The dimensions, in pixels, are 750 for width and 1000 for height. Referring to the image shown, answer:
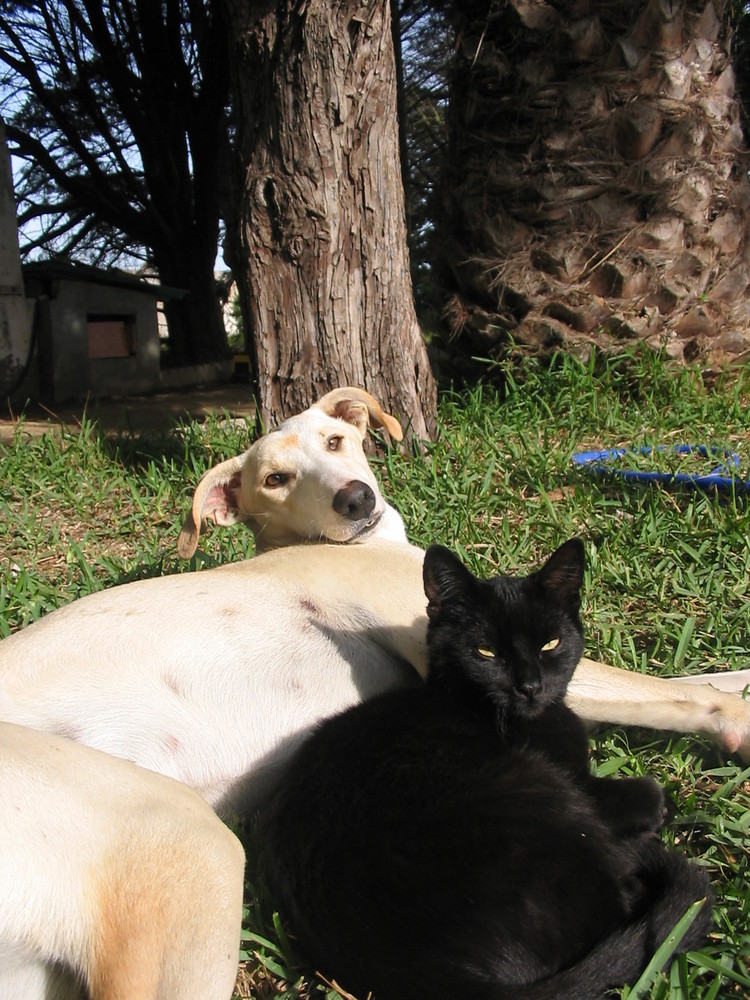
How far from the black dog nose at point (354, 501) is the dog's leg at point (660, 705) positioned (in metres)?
0.93

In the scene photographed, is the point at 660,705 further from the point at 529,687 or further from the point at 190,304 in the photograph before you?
the point at 190,304

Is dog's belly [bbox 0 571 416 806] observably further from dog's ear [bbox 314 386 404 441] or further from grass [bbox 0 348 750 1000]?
dog's ear [bbox 314 386 404 441]

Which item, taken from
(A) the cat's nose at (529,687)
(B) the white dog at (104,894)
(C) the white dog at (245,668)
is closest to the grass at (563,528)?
(C) the white dog at (245,668)

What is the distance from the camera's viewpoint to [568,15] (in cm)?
560

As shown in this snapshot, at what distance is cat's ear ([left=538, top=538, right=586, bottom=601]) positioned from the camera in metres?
2.44

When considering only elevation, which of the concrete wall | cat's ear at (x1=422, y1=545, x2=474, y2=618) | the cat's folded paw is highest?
the concrete wall

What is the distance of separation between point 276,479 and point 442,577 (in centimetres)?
103

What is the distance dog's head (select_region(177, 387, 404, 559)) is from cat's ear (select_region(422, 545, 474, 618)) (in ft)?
2.26

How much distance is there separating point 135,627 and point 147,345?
469 inches

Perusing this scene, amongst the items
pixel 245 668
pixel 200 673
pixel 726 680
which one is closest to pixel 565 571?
pixel 726 680

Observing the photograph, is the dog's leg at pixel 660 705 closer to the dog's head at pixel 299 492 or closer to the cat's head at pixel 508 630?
the cat's head at pixel 508 630

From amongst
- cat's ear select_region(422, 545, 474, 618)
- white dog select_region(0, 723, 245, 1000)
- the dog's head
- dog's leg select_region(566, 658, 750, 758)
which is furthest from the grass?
cat's ear select_region(422, 545, 474, 618)

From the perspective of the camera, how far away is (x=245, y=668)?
254 cm

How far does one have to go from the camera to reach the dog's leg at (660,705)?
254 cm
